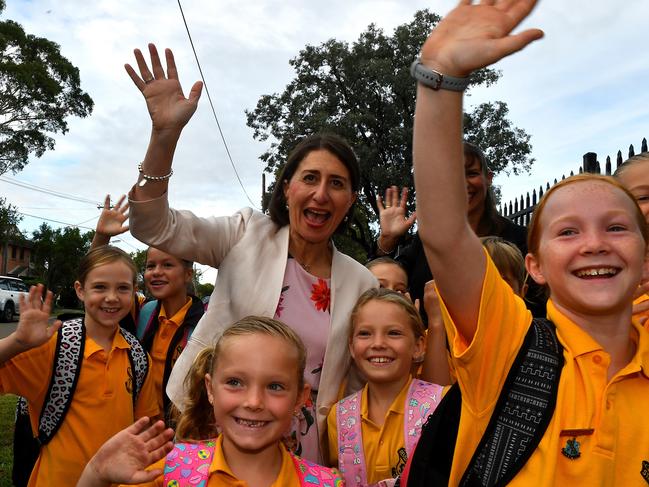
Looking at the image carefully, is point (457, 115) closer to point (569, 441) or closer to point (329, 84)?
point (569, 441)

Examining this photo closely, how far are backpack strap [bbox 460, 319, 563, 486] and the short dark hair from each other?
1642 mm

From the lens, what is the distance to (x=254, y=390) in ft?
6.61

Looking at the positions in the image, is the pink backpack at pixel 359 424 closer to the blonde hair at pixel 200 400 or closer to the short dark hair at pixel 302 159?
the blonde hair at pixel 200 400

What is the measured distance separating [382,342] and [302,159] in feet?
3.14

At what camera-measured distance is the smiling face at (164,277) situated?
12.6 ft

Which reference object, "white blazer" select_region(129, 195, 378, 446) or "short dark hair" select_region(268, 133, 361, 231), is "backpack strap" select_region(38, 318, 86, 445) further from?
"short dark hair" select_region(268, 133, 361, 231)

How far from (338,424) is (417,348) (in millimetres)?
552

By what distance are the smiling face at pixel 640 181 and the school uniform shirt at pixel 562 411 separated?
1274 mm

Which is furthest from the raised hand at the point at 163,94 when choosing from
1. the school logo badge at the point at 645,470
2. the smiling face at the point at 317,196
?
the school logo badge at the point at 645,470

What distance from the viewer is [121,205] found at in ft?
13.6

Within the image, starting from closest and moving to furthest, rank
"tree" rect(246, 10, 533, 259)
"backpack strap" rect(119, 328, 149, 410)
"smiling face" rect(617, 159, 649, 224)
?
→ "smiling face" rect(617, 159, 649, 224) → "backpack strap" rect(119, 328, 149, 410) → "tree" rect(246, 10, 533, 259)

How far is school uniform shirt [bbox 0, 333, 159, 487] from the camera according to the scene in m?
2.75

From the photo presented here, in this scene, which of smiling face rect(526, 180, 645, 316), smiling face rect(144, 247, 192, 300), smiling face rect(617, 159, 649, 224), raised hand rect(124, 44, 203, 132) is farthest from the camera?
smiling face rect(144, 247, 192, 300)

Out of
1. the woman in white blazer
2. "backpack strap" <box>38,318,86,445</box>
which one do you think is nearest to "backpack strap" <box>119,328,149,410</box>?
"backpack strap" <box>38,318,86,445</box>
